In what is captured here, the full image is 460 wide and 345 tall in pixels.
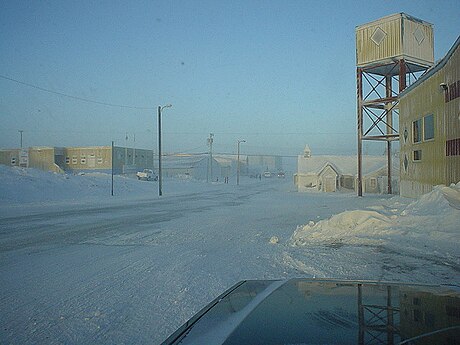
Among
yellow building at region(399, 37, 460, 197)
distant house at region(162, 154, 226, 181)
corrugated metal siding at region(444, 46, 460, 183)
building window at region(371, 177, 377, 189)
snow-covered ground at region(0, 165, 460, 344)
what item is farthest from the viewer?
distant house at region(162, 154, 226, 181)

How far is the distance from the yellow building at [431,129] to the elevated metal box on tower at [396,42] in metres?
4.80

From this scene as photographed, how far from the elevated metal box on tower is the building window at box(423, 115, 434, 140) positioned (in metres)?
9.17

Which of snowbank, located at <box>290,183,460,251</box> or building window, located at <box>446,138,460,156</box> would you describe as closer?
snowbank, located at <box>290,183,460,251</box>

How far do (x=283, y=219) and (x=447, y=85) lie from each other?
886 centimetres

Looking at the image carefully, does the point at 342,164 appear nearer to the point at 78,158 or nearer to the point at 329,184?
the point at 329,184

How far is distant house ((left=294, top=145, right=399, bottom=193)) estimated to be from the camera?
46562 millimetres

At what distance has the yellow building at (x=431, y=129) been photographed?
53.0ft

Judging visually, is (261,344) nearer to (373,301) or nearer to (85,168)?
(373,301)

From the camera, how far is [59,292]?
20.8ft

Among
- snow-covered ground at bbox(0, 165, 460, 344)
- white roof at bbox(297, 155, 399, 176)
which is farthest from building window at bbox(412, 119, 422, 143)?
white roof at bbox(297, 155, 399, 176)

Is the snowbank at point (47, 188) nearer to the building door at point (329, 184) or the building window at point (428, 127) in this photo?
the building window at point (428, 127)

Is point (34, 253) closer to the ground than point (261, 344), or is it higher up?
closer to the ground

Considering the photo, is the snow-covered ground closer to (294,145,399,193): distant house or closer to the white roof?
(294,145,399,193): distant house

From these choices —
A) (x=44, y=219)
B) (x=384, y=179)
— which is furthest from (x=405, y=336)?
(x=384, y=179)
